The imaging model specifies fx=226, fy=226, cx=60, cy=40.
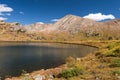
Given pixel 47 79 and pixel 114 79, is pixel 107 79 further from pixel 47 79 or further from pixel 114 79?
pixel 47 79

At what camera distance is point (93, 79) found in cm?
2639

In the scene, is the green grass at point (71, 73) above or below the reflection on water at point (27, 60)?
above

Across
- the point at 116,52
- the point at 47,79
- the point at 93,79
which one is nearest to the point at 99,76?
the point at 93,79

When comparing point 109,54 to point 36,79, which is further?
point 109,54

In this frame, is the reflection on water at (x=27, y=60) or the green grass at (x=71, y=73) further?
the reflection on water at (x=27, y=60)

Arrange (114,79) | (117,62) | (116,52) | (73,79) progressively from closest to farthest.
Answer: (114,79)
(73,79)
(117,62)
(116,52)

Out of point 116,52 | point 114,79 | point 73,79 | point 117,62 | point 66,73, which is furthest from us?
point 116,52

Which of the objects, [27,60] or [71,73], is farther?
[27,60]

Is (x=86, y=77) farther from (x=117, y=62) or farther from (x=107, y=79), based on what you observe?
(x=117, y=62)

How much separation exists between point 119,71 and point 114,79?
2778 mm

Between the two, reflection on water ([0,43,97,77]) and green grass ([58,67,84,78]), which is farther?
reflection on water ([0,43,97,77])

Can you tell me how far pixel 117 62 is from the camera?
1388 inches

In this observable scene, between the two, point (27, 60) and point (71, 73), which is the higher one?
point (71, 73)

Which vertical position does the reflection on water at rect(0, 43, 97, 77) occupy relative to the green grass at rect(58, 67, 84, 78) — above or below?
below
